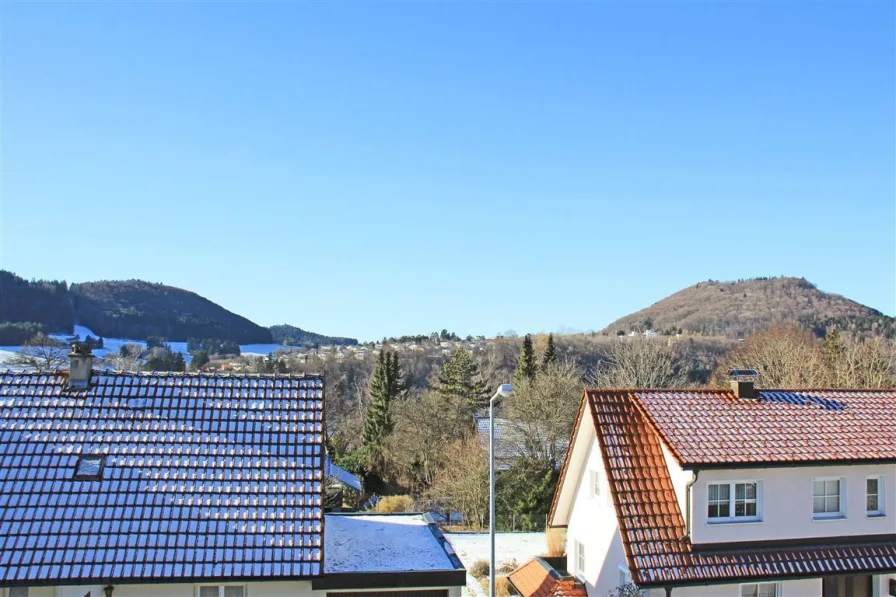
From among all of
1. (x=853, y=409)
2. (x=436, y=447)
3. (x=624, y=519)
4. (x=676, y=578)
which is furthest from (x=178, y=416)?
(x=436, y=447)

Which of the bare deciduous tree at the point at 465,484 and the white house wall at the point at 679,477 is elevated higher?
the white house wall at the point at 679,477

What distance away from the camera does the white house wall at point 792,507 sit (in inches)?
563

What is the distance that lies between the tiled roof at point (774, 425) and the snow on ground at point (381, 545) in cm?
564

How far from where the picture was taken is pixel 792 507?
14.8 meters

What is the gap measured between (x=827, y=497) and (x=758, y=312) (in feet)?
553

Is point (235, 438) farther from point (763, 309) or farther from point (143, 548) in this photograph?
point (763, 309)

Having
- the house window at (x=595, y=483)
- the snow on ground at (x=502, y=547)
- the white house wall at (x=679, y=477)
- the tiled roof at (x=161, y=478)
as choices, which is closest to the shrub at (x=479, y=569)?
the snow on ground at (x=502, y=547)

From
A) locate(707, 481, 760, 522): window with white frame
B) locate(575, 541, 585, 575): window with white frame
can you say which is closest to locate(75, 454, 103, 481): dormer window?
locate(575, 541, 585, 575): window with white frame

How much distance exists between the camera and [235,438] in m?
13.9

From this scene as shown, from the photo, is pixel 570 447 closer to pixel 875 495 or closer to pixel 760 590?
pixel 760 590

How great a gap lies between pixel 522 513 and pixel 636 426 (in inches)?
738

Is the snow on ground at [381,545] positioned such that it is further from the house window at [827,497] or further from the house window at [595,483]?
the house window at [827,497]

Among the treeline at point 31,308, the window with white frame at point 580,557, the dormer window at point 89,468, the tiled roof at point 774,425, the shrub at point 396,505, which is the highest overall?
the treeline at point 31,308

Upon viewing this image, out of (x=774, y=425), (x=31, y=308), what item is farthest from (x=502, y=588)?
(x=31, y=308)
